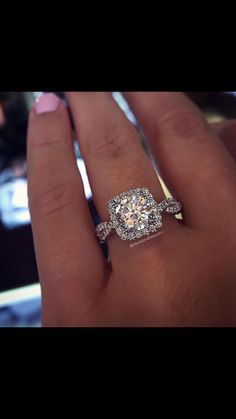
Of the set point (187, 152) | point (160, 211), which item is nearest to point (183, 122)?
point (187, 152)

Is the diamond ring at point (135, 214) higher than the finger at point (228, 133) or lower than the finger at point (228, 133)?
lower

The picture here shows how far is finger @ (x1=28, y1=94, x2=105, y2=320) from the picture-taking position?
0.68 metres

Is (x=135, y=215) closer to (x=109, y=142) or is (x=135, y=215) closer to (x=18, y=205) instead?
(x=109, y=142)

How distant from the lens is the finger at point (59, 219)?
0.68 m

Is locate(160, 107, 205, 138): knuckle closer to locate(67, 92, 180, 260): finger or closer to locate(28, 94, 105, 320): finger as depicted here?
locate(67, 92, 180, 260): finger

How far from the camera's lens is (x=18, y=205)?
93 centimetres

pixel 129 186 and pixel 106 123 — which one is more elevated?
pixel 106 123

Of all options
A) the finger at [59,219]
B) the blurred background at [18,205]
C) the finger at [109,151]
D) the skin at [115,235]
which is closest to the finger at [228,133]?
the skin at [115,235]

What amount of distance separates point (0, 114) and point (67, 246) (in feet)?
1.70

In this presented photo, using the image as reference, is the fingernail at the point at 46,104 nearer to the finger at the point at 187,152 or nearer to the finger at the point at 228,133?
the finger at the point at 187,152

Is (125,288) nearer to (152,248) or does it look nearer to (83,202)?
(152,248)

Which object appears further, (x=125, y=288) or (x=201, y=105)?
(x=201, y=105)

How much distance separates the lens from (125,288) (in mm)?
654
